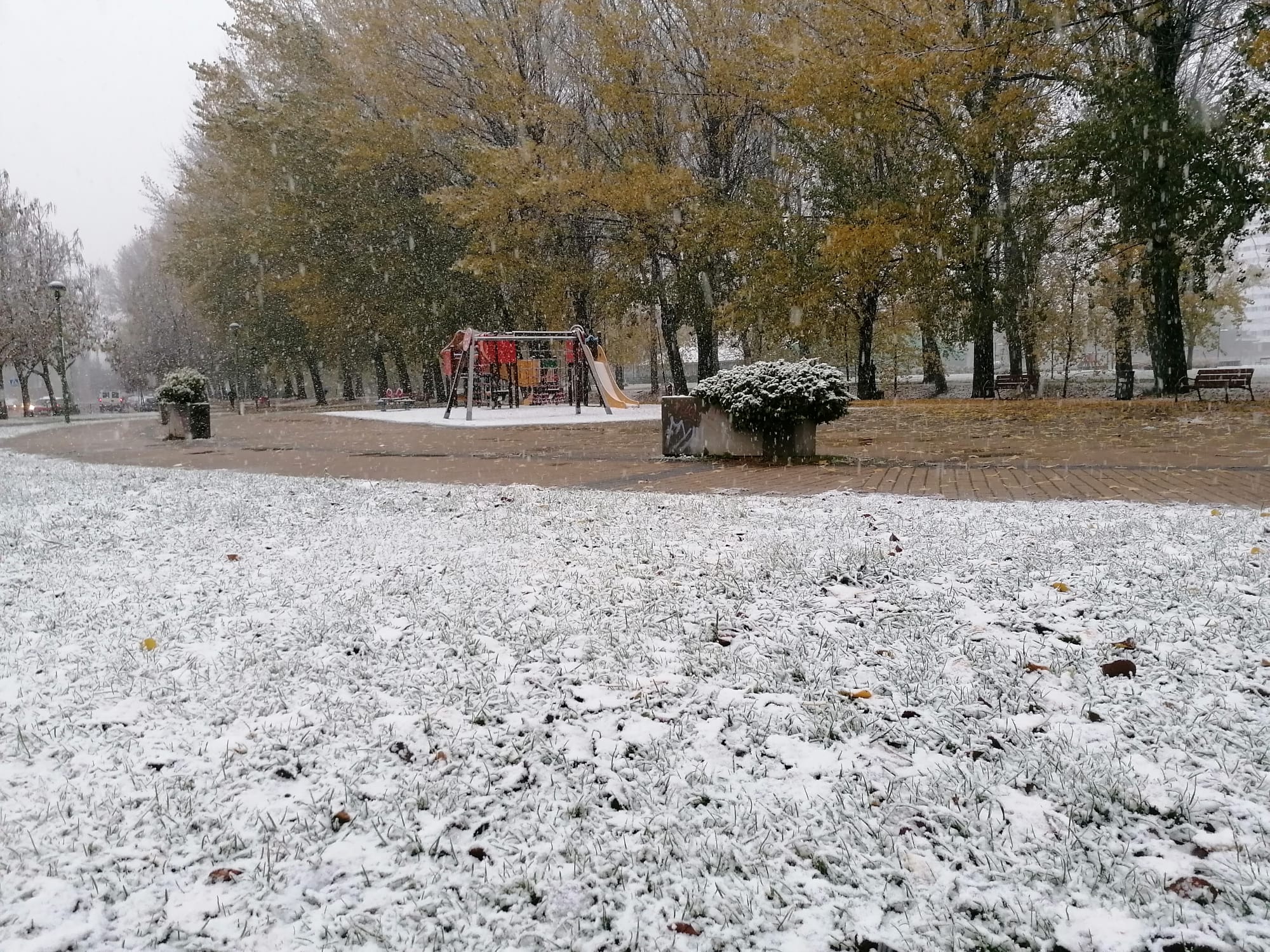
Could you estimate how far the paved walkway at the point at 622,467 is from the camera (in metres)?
6.88

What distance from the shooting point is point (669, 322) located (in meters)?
23.0

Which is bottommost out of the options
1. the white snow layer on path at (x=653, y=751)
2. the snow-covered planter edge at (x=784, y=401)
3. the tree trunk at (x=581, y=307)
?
the white snow layer on path at (x=653, y=751)

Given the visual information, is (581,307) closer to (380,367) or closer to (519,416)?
(519,416)

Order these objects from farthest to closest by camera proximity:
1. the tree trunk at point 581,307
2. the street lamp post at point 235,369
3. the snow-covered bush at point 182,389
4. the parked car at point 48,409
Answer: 1. the parked car at point 48,409
2. the street lamp post at point 235,369
3. the tree trunk at point 581,307
4. the snow-covered bush at point 182,389

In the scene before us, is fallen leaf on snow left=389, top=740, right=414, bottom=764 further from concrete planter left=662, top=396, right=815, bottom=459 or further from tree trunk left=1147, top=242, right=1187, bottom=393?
tree trunk left=1147, top=242, right=1187, bottom=393

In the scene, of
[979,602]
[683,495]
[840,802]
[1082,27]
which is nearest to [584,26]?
[1082,27]

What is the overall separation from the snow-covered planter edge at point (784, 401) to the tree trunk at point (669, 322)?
12652 millimetres

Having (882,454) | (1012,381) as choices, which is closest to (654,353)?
(1012,381)

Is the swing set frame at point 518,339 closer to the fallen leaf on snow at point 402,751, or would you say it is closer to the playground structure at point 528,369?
the playground structure at point 528,369

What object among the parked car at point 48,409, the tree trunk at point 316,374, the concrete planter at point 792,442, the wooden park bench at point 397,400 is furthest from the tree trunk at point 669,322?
the parked car at point 48,409

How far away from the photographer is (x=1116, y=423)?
1290cm

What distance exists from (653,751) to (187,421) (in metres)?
17.0

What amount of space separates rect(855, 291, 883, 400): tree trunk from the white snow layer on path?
59.8ft

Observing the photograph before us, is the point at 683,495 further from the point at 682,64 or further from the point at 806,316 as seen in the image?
the point at 682,64
